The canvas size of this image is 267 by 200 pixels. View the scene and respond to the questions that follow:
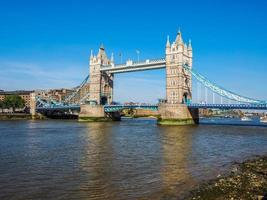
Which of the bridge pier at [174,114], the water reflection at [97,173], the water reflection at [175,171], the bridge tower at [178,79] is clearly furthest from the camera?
the bridge tower at [178,79]

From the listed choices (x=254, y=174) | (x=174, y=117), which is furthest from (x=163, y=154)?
(x=174, y=117)

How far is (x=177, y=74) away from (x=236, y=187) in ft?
214

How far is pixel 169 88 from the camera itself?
82.2m

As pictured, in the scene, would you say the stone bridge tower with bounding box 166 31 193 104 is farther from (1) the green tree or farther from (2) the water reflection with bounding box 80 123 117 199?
(1) the green tree

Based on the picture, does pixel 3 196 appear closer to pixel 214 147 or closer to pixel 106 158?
pixel 106 158

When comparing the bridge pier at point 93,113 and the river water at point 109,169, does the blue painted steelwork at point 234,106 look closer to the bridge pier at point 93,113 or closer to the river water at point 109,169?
the bridge pier at point 93,113

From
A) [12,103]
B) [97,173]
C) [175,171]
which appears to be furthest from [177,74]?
[12,103]

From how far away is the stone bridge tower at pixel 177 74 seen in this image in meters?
80.9

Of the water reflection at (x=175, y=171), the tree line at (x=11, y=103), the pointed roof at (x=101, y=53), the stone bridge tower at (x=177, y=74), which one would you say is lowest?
the water reflection at (x=175, y=171)

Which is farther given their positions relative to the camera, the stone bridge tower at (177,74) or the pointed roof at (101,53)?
the pointed roof at (101,53)

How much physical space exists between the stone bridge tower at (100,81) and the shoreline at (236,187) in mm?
81925

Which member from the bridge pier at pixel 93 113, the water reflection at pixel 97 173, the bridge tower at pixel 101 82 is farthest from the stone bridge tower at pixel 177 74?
the water reflection at pixel 97 173

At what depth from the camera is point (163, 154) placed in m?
29.9

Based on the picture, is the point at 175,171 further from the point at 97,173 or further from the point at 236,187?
the point at 236,187
